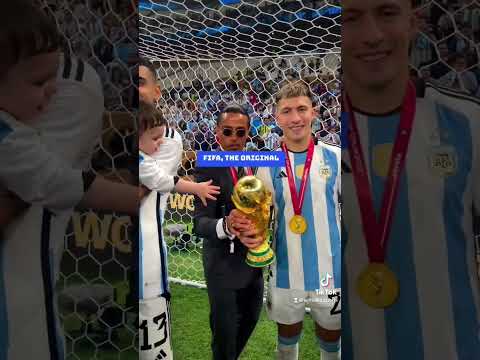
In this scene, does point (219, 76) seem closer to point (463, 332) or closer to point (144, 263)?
point (144, 263)

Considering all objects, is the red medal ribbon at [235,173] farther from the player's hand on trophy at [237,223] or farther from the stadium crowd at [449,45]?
the stadium crowd at [449,45]

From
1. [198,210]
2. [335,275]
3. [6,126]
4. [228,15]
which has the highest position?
[228,15]

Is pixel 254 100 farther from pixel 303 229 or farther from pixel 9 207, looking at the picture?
pixel 9 207

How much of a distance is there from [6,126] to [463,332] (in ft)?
3.11

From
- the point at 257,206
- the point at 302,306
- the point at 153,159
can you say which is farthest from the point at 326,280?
the point at 153,159

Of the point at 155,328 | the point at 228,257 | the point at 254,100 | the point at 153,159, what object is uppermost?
the point at 254,100

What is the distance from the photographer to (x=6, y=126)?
906 millimetres

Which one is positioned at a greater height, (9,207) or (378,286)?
(9,207)

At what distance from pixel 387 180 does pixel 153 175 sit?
18.5 inches

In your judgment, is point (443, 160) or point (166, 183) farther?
point (166, 183)

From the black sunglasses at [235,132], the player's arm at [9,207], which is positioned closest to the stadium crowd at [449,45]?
the black sunglasses at [235,132]

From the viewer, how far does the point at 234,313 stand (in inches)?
38.4

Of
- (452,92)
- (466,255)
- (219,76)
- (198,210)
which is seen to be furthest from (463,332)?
(219,76)

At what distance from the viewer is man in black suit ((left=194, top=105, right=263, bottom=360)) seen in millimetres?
952
